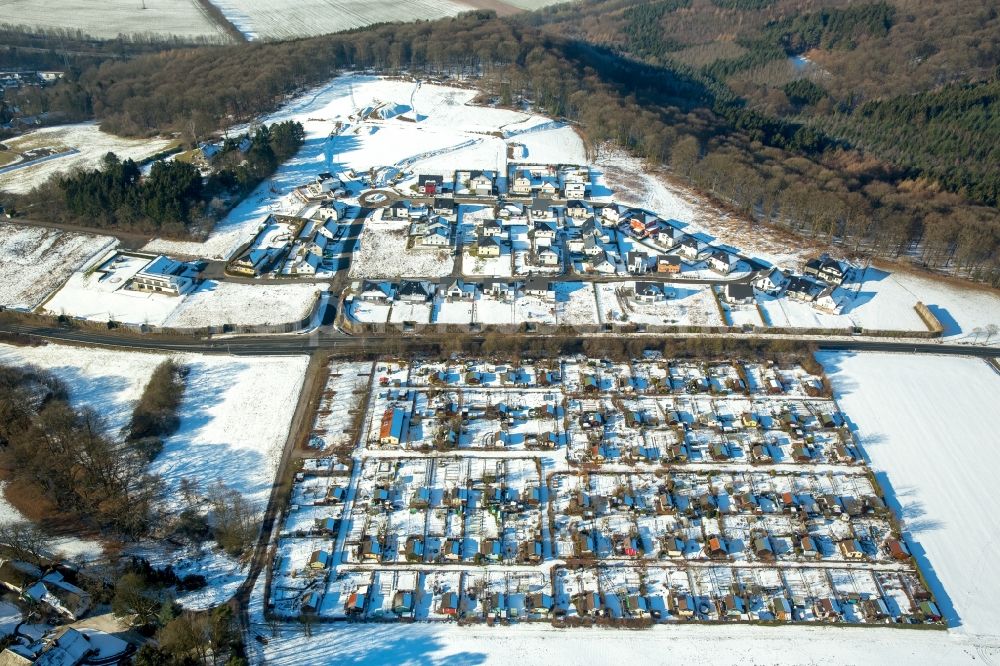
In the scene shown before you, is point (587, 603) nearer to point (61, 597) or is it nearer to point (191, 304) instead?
point (61, 597)

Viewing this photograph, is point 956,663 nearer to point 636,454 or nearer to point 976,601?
point 976,601

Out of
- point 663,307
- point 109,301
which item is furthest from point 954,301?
point 109,301

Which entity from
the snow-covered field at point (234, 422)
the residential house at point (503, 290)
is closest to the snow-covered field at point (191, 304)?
the snow-covered field at point (234, 422)

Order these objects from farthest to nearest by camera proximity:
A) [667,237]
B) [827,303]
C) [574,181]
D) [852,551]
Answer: [574,181], [667,237], [827,303], [852,551]

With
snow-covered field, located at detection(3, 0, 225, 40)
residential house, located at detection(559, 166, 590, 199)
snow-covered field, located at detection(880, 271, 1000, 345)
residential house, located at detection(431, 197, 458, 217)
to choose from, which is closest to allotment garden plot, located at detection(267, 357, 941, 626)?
snow-covered field, located at detection(880, 271, 1000, 345)

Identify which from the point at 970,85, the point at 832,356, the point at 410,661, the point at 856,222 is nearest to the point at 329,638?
the point at 410,661

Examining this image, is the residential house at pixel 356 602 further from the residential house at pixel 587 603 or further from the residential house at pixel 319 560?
the residential house at pixel 587 603

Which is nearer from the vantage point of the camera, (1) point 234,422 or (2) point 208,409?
(1) point 234,422

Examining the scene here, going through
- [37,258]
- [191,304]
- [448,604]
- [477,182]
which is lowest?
[448,604]

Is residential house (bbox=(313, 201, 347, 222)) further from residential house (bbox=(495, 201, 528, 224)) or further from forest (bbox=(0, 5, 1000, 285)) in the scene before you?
forest (bbox=(0, 5, 1000, 285))
